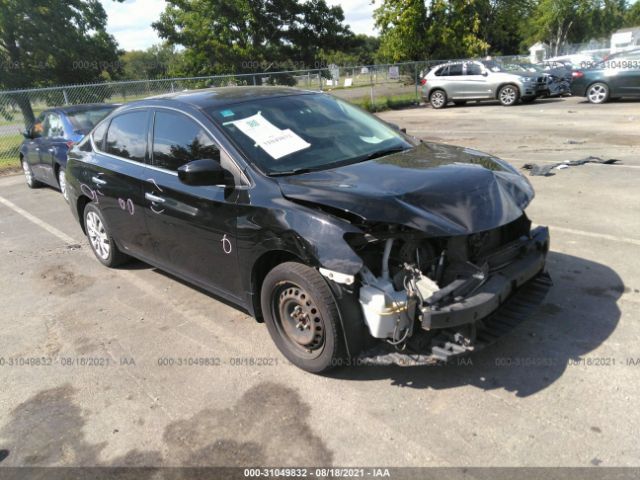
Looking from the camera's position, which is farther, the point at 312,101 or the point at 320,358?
the point at 312,101

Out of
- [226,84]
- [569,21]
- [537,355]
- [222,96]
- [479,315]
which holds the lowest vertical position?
[537,355]

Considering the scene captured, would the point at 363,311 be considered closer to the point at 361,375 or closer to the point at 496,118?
the point at 361,375

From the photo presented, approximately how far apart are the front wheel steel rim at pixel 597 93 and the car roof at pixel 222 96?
619 inches

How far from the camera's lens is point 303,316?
329 centimetres

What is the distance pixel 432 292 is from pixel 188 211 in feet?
6.42

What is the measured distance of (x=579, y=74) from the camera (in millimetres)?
17125

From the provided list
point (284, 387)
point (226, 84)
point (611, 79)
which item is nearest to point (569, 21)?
point (611, 79)

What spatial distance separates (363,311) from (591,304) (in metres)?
2.07

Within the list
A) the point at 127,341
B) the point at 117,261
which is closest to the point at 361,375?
the point at 127,341

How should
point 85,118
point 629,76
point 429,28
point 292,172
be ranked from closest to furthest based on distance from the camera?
point 292,172 < point 85,118 < point 629,76 < point 429,28

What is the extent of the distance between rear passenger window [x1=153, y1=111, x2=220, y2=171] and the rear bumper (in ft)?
6.23

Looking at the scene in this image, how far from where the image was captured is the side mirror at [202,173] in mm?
3348

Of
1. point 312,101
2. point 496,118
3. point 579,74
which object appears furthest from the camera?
point 579,74

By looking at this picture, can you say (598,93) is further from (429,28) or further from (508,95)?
(429,28)
